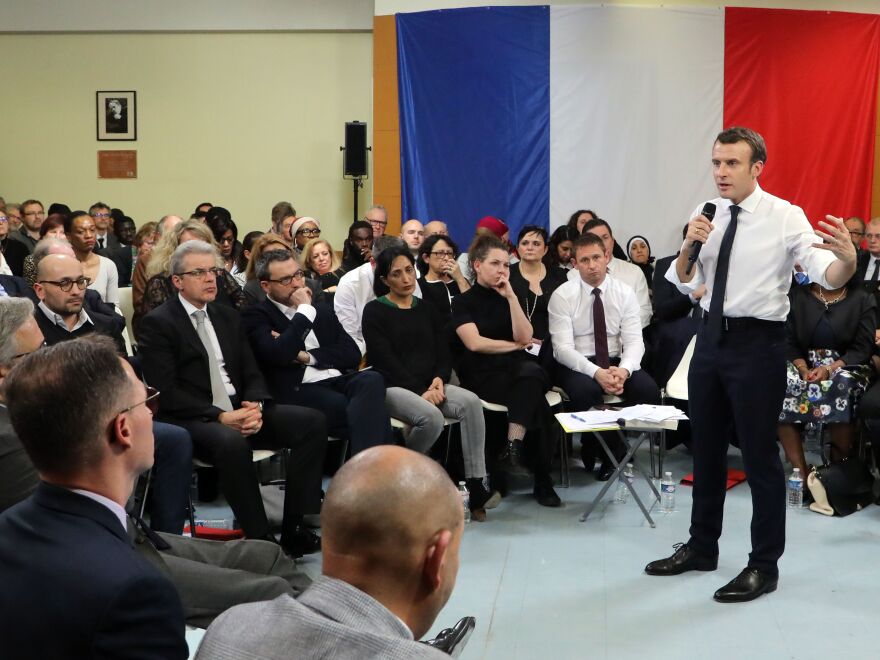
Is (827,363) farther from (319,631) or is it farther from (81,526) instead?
(319,631)

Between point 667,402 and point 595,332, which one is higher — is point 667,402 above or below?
below

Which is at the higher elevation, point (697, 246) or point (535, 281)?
point (697, 246)

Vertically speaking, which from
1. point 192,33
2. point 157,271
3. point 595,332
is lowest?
point 595,332

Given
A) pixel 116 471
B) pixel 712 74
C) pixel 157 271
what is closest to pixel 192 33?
pixel 712 74

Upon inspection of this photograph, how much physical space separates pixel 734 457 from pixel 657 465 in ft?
2.29

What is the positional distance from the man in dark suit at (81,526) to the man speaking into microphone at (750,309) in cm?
229

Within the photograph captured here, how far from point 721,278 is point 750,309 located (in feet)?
0.48

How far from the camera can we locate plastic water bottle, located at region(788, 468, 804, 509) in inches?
190

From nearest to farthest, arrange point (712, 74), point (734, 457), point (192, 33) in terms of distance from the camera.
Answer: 1. point (734, 457)
2. point (712, 74)
3. point (192, 33)

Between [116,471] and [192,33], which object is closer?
[116,471]

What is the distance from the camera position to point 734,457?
583 centimetres

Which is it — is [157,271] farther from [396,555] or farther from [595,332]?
[396,555]

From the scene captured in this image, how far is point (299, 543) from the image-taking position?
4.15 metres

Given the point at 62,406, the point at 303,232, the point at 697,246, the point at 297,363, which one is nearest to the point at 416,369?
the point at 297,363
